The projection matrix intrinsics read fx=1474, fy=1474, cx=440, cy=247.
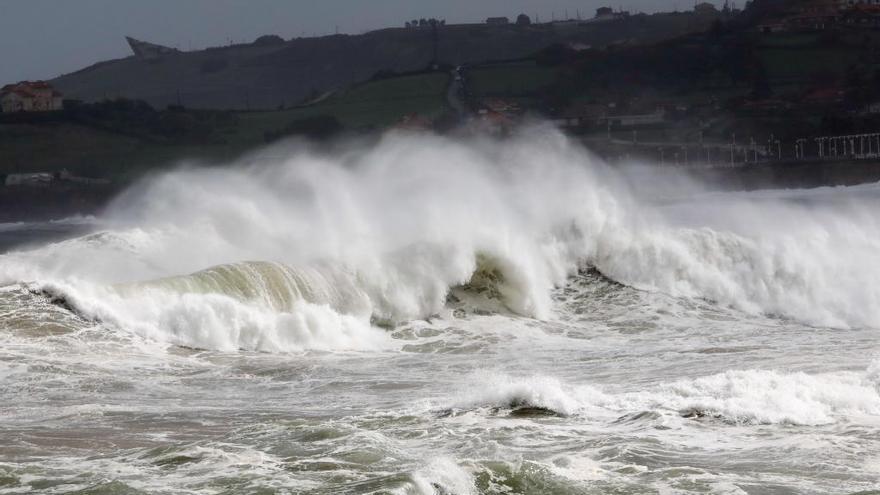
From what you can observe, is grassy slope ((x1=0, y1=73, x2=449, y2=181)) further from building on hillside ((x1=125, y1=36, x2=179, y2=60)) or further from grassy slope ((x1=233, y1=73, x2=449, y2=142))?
building on hillside ((x1=125, y1=36, x2=179, y2=60))

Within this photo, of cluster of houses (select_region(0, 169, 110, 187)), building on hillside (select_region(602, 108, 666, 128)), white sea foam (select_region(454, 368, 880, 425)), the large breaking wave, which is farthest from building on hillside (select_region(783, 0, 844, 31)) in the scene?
white sea foam (select_region(454, 368, 880, 425))

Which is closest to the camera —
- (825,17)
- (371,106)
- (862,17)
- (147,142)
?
(147,142)

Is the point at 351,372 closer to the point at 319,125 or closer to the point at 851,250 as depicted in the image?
the point at 851,250

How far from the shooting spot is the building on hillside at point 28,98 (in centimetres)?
11488

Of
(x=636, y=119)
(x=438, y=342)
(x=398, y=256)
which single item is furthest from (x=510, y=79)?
(x=438, y=342)

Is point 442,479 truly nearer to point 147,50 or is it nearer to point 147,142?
point 147,142

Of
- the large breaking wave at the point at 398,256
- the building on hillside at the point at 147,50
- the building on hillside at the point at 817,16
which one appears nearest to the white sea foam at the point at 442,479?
the large breaking wave at the point at 398,256

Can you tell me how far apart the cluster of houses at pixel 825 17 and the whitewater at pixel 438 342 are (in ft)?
280

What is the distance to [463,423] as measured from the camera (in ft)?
52.5

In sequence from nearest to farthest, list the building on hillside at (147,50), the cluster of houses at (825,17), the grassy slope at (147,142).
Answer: the grassy slope at (147,142), the cluster of houses at (825,17), the building on hillside at (147,50)

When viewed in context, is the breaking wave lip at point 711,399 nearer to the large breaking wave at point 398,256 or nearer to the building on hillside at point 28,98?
the large breaking wave at point 398,256

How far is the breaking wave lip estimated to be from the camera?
16422 millimetres

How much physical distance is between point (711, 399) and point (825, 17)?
123041 mm

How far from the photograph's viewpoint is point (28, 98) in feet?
379
